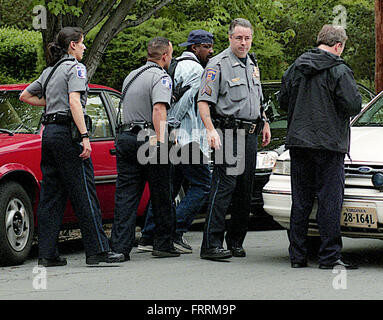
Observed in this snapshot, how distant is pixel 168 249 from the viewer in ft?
26.1

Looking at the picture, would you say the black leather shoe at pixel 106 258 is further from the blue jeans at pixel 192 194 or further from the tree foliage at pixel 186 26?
the tree foliage at pixel 186 26

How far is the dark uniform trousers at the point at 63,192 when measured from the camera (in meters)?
7.27

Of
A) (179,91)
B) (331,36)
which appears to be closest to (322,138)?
(331,36)

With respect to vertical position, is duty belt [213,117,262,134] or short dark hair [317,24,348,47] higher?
short dark hair [317,24,348,47]

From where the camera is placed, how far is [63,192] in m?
7.50

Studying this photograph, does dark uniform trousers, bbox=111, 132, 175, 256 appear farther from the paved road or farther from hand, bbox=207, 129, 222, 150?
hand, bbox=207, 129, 222, 150

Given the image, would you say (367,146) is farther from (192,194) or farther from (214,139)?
(192,194)

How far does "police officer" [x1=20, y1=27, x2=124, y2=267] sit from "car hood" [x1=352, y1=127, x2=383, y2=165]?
222cm

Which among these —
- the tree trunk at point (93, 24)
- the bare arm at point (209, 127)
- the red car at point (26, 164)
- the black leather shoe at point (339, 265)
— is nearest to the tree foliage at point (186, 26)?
the tree trunk at point (93, 24)

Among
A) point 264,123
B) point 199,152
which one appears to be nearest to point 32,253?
point 199,152

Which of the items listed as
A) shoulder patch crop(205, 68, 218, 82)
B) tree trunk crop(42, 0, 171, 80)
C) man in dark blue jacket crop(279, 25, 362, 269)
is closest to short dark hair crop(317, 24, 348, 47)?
man in dark blue jacket crop(279, 25, 362, 269)

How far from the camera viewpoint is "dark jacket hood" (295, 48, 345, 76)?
274 inches

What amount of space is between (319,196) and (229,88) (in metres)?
1.27

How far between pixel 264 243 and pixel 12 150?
9.24ft
